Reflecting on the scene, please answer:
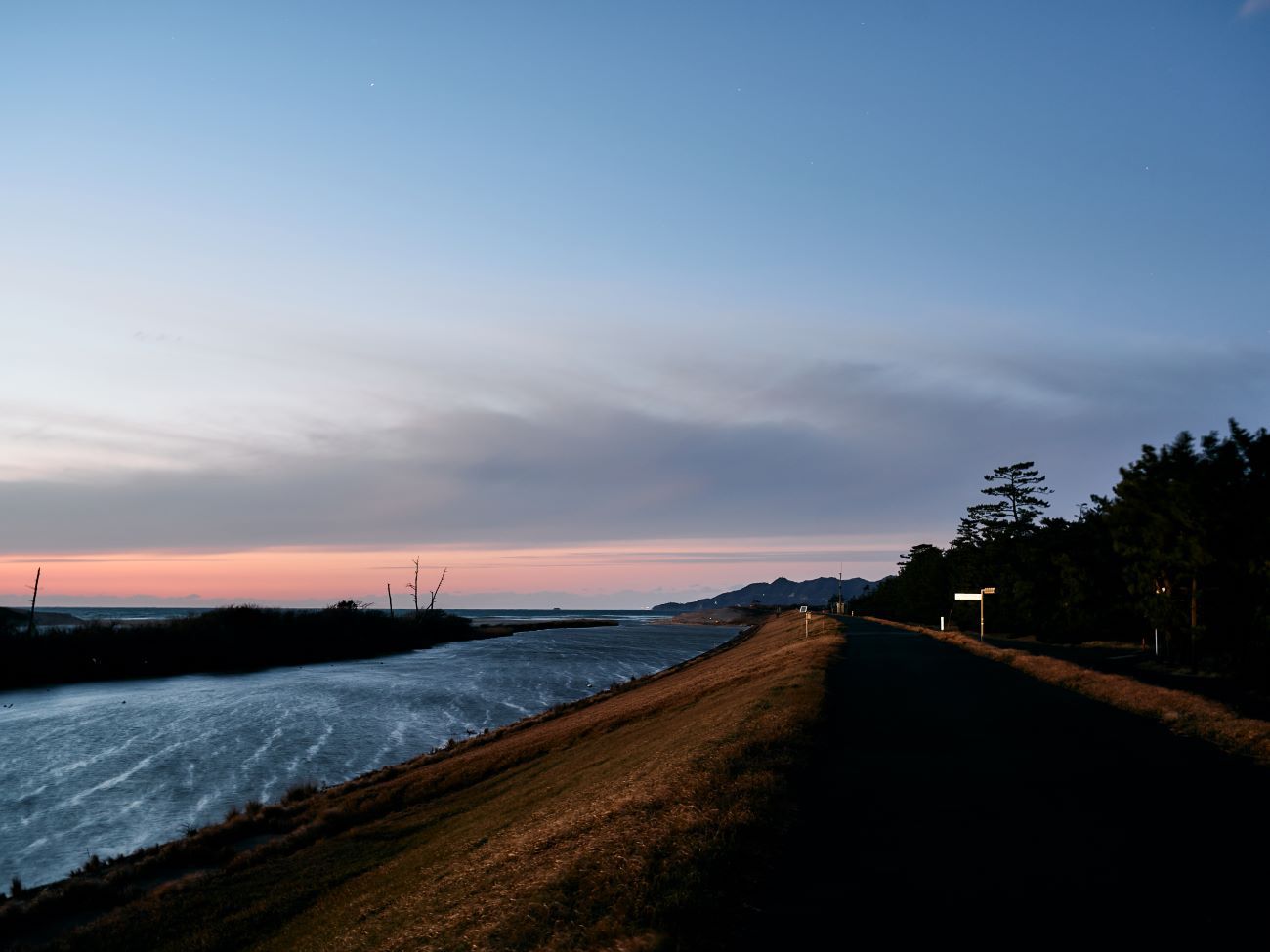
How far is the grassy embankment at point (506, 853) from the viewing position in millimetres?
7957

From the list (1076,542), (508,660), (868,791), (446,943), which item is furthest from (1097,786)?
(508,660)

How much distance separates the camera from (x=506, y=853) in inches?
442

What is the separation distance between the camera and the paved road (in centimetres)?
738

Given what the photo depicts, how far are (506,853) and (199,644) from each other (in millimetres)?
80752

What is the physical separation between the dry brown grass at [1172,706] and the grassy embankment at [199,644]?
69574 mm

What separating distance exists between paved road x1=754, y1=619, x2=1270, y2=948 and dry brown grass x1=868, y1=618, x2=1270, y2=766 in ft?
1.92

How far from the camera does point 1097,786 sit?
39.8 feet

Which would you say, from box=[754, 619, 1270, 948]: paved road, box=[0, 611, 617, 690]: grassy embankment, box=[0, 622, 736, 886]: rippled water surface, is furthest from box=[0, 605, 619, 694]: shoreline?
box=[754, 619, 1270, 948]: paved road

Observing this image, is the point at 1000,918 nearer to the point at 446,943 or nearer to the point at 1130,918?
the point at 1130,918

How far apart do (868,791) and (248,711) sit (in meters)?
43.9

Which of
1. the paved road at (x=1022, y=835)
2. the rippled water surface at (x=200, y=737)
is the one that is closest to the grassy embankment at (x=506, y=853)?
the paved road at (x=1022, y=835)

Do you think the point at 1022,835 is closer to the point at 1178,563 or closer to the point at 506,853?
the point at 506,853

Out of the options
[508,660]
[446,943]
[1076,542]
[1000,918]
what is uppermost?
[1076,542]

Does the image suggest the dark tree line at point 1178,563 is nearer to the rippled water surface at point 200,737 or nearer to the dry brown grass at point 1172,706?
the dry brown grass at point 1172,706
